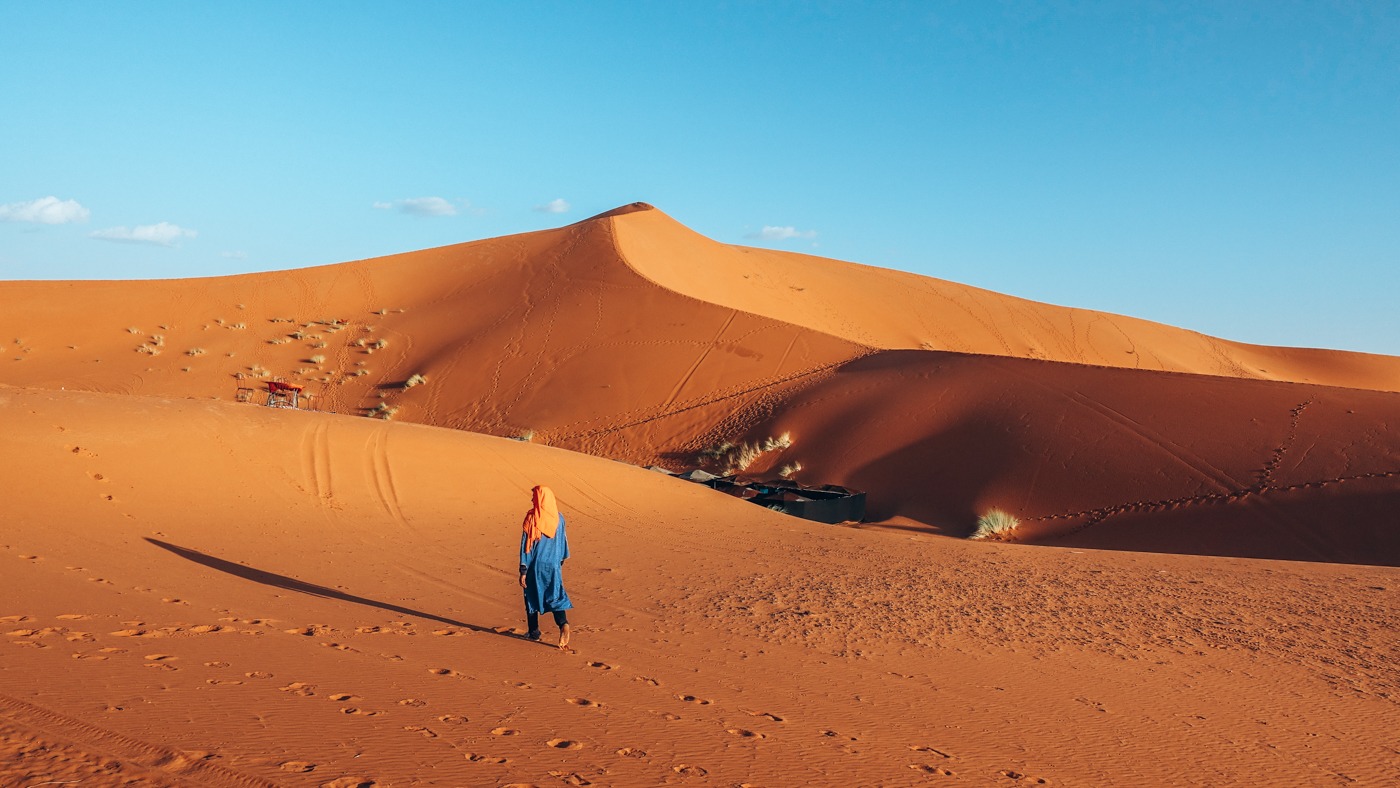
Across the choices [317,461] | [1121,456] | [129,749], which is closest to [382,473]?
[317,461]

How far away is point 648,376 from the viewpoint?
105 feet

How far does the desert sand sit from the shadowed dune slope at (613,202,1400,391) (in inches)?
677

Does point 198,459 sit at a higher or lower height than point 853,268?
lower

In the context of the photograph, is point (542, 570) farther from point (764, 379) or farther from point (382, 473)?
point (764, 379)

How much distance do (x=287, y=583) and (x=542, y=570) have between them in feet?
10.6

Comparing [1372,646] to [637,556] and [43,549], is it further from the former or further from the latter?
[43,549]

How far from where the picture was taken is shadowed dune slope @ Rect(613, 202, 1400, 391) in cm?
4928

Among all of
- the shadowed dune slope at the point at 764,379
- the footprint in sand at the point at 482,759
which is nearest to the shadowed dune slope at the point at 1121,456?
the shadowed dune slope at the point at 764,379

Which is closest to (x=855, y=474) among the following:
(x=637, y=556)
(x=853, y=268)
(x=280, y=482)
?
(x=637, y=556)

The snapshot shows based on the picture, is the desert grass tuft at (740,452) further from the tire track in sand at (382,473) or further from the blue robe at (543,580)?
the blue robe at (543,580)

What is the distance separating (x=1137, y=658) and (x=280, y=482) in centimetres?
1147

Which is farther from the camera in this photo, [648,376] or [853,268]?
[853,268]

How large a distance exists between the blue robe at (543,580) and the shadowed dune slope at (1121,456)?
13538 mm

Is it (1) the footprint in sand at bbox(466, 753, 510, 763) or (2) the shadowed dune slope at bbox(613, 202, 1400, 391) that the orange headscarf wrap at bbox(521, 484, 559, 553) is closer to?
(1) the footprint in sand at bbox(466, 753, 510, 763)
